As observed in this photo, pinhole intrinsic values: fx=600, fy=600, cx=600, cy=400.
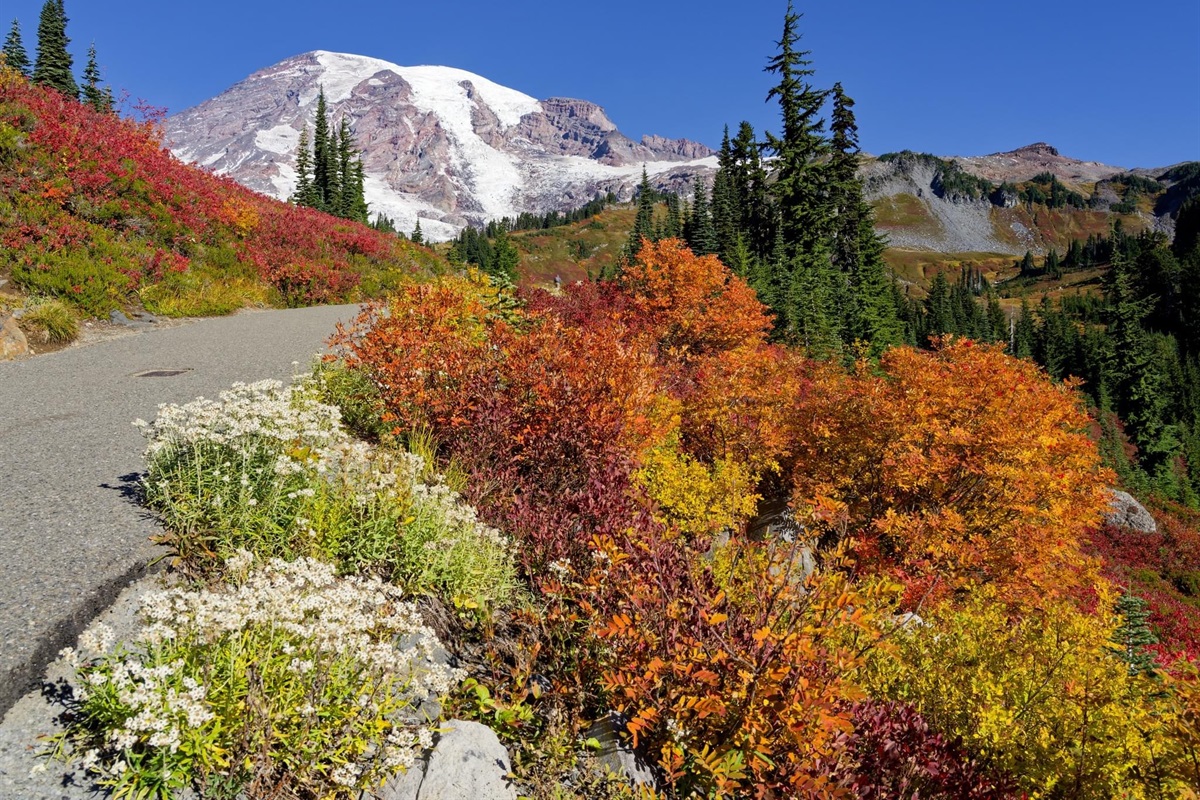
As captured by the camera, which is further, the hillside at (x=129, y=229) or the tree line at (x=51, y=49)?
the tree line at (x=51, y=49)

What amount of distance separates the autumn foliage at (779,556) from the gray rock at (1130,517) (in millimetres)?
29994

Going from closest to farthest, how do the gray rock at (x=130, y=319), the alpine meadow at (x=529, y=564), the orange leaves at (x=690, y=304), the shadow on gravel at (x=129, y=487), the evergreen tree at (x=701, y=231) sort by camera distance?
1. the alpine meadow at (x=529, y=564)
2. the shadow on gravel at (x=129, y=487)
3. the gray rock at (x=130, y=319)
4. the orange leaves at (x=690, y=304)
5. the evergreen tree at (x=701, y=231)

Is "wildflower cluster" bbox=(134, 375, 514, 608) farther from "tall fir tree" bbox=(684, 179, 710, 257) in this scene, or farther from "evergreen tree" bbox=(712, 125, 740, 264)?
"tall fir tree" bbox=(684, 179, 710, 257)

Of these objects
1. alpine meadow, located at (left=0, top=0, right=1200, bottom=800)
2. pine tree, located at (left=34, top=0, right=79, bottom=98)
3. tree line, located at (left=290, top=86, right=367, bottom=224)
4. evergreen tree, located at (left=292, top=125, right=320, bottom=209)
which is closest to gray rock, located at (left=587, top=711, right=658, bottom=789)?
alpine meadow, located at (left=0, top=0, right=1200, bottom=800)

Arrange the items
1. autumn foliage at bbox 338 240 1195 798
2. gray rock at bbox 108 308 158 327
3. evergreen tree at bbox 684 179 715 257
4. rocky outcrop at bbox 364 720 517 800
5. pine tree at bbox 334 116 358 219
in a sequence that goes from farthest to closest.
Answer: pine tree at bbox 334 116 358 219, evergreen tree at bbox 684 179 715 257, gray rock at bbox 108 308 158 327, autumn foliage at bbox 338 240 1195 798, rocky outcrop at bbox 364 720 517 800

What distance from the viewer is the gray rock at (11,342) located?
357 inches

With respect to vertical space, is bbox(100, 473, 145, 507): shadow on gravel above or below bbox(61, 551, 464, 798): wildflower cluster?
above

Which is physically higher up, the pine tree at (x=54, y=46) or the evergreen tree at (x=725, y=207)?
the pine tree at (x=54, y=46)

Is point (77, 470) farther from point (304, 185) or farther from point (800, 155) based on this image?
point (304, 185)

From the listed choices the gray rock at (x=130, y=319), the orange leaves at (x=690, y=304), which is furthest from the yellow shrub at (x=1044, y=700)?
the orange leaves at (x=690, y=304)

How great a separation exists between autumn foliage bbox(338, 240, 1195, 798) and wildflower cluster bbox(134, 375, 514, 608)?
847mm

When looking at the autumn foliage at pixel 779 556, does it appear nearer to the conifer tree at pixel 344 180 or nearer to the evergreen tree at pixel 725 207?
the evergreen tree at pixel 725 207

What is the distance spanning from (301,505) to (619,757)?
9.62ft

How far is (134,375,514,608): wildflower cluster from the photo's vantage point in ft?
14.2
